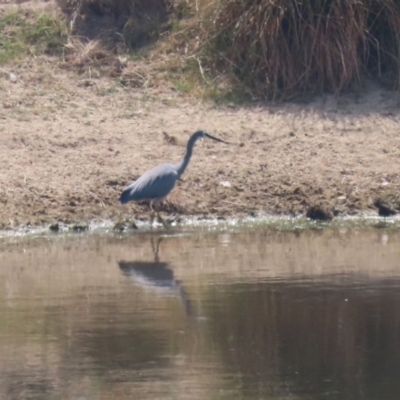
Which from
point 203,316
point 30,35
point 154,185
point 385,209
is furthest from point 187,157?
point 30,35

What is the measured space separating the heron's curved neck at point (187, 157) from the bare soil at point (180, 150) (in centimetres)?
37

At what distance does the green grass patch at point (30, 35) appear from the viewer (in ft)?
43.8

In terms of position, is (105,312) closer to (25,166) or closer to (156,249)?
(156,249)

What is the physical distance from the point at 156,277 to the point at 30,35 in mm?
5715

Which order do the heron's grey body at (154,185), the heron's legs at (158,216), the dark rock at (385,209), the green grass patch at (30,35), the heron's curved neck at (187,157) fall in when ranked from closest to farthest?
the heron's grey body at (154,185) → the heron's legs at (158,216) → the heron's curved neck at (187,157) → the dark rock at (385,209) → the green grass patch at (30,35)

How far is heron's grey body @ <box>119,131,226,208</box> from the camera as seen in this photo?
10375 mm

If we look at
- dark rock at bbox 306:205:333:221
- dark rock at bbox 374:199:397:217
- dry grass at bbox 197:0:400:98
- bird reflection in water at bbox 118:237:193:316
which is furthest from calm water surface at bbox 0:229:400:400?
dry grass at bbox 197:0:400:98

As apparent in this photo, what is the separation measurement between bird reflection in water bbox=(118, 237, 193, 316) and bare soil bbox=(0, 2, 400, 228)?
1.61m

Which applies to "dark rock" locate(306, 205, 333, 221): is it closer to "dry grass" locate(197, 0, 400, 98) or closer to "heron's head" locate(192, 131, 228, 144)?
"heron's head" locate(192, 131, 228, 144)

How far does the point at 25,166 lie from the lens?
1109 centimetres

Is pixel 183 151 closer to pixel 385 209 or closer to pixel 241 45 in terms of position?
pixel 241 45

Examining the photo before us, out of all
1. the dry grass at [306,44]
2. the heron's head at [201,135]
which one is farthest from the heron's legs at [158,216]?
the dry grass at [306,44]

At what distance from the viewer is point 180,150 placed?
11.6m

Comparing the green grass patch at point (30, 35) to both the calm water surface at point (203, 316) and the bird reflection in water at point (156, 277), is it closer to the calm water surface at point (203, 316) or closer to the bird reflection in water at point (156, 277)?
the calm water surface at point (203, 316)
